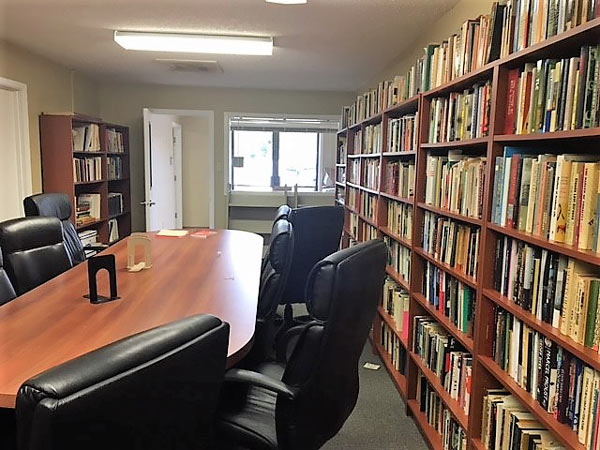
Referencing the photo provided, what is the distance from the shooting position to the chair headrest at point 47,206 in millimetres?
3404

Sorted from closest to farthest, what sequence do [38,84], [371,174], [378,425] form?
1. [378,425]
2. [371,174]
3. [38,84]

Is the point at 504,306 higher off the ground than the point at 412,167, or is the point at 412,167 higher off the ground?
the point at 412,167

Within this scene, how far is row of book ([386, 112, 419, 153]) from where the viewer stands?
8.87 feet

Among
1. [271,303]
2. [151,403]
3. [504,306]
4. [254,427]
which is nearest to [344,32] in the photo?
[271,303]

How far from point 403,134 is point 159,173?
16.5ft

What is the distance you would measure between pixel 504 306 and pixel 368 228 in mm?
2269

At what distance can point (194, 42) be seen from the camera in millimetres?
3836

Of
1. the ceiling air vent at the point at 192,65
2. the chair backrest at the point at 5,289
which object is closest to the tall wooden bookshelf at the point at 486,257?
the chair backrest at the point at 5,289

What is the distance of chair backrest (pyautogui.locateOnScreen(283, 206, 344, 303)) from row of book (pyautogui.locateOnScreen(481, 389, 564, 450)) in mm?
1869

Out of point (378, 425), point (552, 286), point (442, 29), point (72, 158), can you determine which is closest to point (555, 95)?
point (552, 286)

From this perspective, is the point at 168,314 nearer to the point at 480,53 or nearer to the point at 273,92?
the point at 480,53

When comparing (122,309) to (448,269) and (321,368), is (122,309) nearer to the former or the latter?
(321,368)

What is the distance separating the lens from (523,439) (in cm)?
155

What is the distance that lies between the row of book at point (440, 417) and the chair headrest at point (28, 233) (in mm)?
2176
